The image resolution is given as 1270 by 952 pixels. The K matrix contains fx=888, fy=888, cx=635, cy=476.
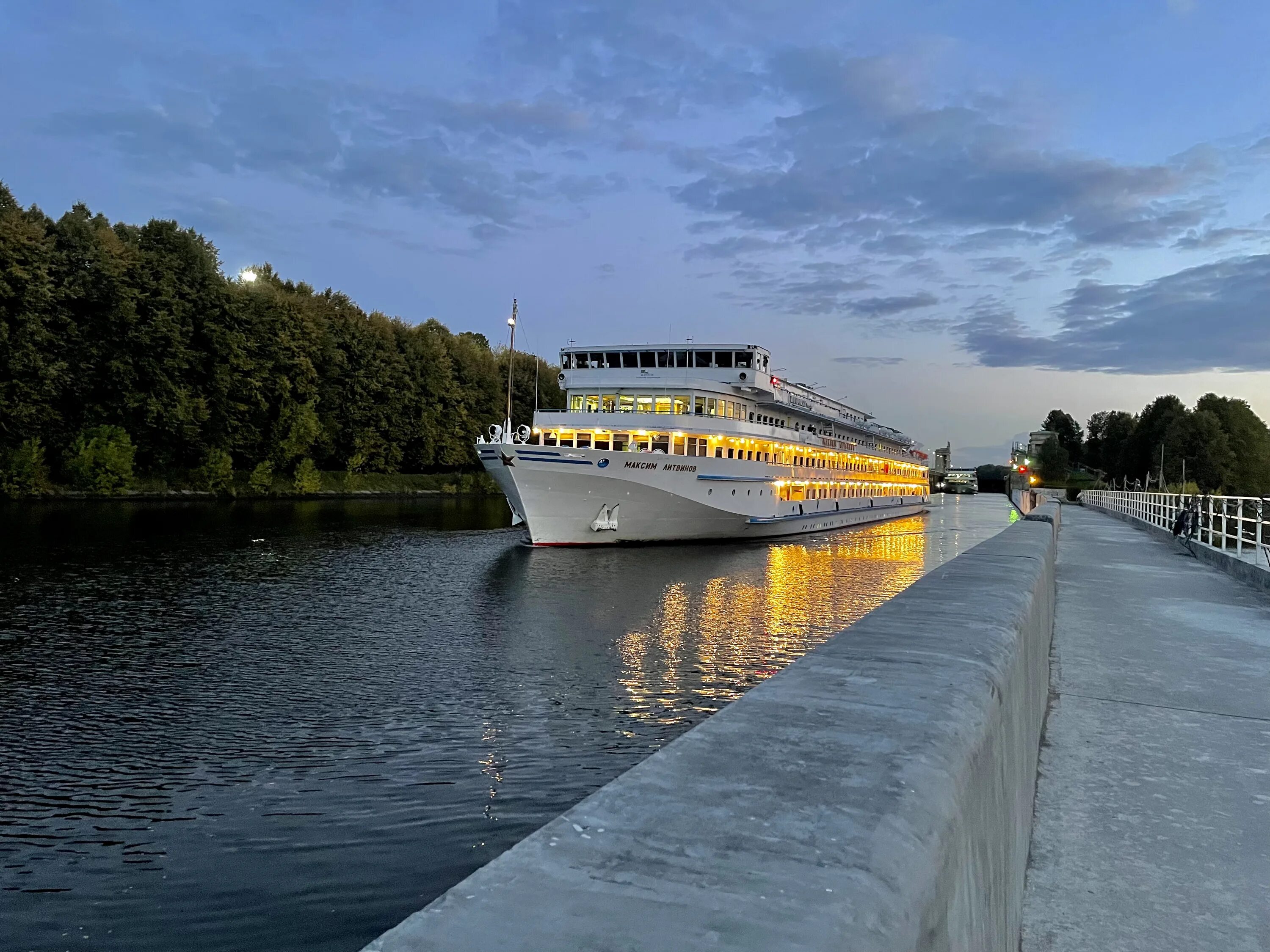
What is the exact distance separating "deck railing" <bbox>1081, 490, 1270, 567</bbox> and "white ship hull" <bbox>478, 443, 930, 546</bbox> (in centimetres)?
1603

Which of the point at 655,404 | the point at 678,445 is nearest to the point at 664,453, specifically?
the point at 678,445

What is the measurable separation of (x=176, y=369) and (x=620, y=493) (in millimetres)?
42608

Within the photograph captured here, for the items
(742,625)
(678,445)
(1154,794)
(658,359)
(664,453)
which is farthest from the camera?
(658,359)

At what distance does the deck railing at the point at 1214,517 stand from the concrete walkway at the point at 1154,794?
6834mm

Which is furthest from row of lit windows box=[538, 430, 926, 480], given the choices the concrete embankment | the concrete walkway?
the concrete walkway

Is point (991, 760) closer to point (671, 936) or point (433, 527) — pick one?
→ point (671, 936)

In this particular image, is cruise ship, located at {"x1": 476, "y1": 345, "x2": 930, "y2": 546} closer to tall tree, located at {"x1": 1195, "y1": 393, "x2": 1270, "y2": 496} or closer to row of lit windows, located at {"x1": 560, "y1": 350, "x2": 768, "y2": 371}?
row of lit windows, located at {"x1": 560, "y1": 350, "x2": 768, "y2": 371}

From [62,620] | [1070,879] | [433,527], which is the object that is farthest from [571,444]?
[1070,879]

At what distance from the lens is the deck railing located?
15906 millimetres

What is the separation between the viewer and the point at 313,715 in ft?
37.1

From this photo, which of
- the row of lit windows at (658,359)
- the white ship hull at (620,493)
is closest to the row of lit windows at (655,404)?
the row of lit windows at (658,359)

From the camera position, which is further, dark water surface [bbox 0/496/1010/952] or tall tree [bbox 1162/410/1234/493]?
tall tree [bbox 1162/410/1234/493]

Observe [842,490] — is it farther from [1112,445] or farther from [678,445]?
[1112,445]

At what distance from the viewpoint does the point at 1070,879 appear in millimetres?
3898
